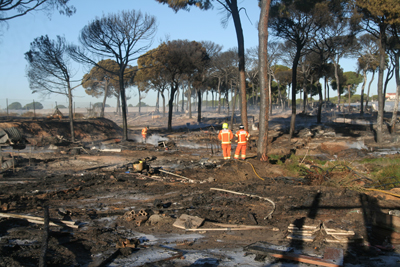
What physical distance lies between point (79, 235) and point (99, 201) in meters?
2.44

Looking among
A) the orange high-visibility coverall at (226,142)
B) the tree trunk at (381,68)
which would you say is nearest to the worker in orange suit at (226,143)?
the orange high-visibility coverall at (226,142)

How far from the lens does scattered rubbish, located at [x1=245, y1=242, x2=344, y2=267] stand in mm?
3979

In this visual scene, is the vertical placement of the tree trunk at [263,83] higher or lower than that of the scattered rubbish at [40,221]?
higher

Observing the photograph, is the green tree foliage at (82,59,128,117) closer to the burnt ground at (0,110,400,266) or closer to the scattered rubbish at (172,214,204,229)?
the burnt ground at (0,110,400,266)

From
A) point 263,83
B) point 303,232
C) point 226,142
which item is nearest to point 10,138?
point 226,142

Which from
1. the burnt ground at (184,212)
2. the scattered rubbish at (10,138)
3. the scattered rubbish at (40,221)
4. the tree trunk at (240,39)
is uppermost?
the tree trunk at (240,39)

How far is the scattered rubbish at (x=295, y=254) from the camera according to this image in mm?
3979

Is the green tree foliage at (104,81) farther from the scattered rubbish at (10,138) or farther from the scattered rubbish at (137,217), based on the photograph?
the scattered rubbish at (137,217)

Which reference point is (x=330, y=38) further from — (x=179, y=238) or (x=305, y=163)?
(x=179, y=238)

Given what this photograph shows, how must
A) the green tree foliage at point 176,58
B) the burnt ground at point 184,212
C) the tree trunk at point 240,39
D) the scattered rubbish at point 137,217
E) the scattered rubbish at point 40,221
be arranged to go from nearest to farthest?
the burnt ground at point 184,212 < the scattered rubbish at point 40,221 < the scattered rubbish at point 137,217 < the tree trunk at point 240,39 < the green tree foliage at point 176,58

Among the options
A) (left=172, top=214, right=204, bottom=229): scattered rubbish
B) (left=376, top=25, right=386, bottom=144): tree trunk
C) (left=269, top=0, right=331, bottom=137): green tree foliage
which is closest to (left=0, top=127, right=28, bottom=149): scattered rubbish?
(left=172, top=214, right=204, bottom=229): scattered rubbish

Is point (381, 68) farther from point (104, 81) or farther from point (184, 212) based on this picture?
point (104, 81)

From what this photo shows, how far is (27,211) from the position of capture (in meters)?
6.11

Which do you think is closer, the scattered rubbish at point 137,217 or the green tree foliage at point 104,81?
the scattered rubbish at point 137,217
